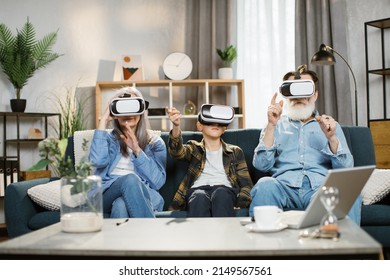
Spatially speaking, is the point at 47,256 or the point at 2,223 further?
the point at 2,223

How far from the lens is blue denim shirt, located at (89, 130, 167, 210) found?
104 inches

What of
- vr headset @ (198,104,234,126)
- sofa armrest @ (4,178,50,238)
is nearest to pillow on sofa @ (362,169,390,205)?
vr headset @ (198,104,234,126)

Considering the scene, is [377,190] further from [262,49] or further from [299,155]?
[262,49]

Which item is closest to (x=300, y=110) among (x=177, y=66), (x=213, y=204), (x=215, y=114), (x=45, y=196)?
(x=215, y=114)

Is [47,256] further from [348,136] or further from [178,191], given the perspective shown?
[348,136]

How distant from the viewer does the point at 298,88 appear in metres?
2.44

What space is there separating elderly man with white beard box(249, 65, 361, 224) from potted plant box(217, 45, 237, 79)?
6.75 feet

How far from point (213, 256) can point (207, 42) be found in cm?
394

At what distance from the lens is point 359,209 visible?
7.87 feet

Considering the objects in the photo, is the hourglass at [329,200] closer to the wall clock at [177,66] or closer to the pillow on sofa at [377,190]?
the pillow on sofa at [377,190]

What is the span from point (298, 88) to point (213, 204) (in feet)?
2.12

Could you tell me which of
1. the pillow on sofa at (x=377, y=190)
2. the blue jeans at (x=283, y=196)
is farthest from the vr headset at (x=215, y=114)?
the pillow on sofa at (x=377, y=190)

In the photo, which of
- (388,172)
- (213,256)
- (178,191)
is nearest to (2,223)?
(178,191)

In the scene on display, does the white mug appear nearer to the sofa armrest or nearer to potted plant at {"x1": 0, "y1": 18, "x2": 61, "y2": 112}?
the sofa armrest
